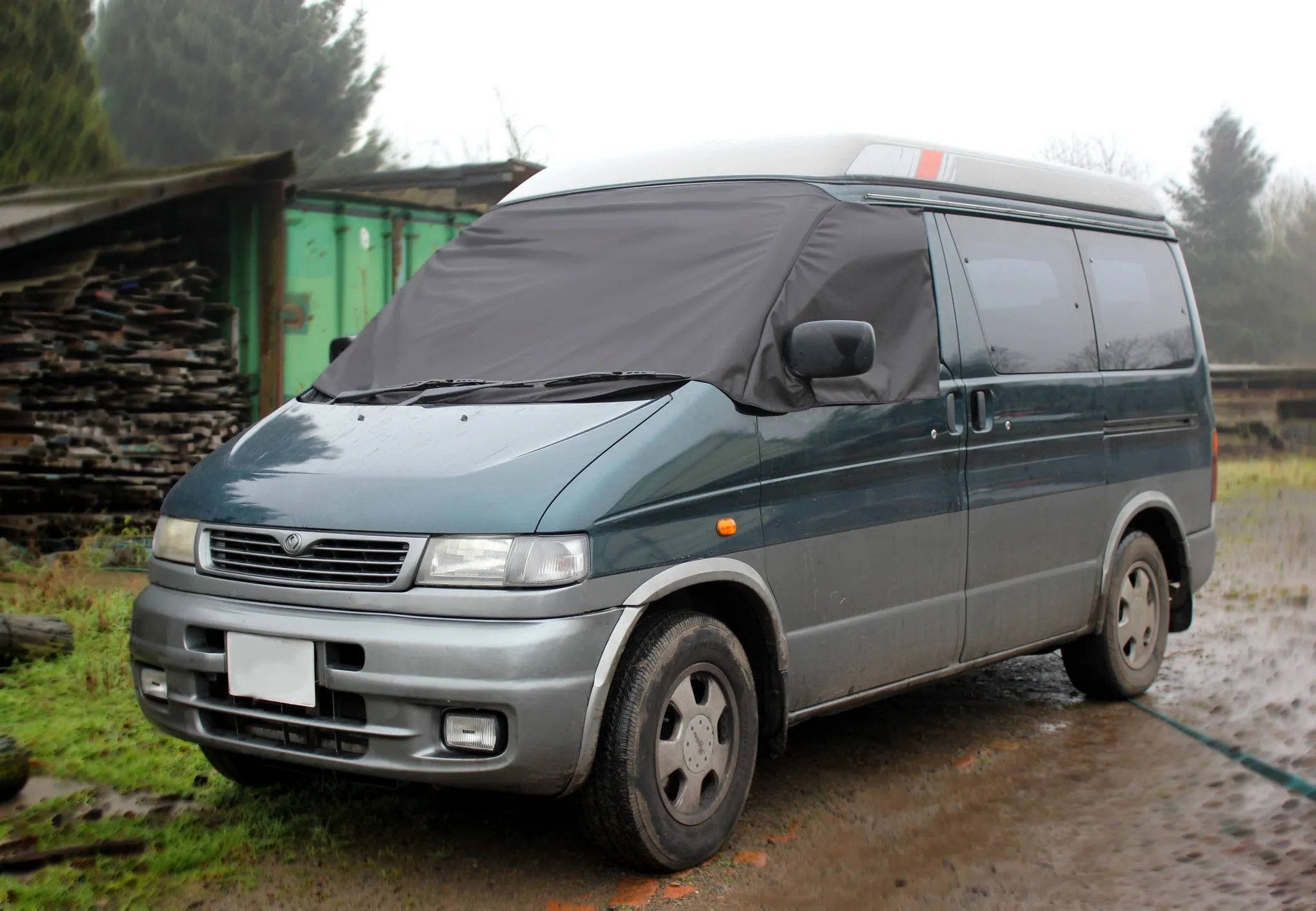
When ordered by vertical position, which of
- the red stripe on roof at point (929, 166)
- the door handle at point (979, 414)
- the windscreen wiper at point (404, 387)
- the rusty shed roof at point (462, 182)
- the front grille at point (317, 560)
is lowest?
the front grille at point (317, 560)

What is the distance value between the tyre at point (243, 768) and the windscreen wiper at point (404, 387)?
1.25 metres

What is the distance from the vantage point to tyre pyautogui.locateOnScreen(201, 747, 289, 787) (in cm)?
472

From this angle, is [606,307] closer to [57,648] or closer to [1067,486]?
[1067,486]

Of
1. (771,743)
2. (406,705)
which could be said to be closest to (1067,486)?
(771,743)

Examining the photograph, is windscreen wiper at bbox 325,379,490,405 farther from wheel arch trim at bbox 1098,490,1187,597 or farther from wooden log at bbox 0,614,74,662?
wheel arch trim at bbox 1098,490,1187,597

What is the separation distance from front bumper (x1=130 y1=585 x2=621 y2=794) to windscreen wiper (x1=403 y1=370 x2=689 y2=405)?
2.75 ft

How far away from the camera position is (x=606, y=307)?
15.6 ft

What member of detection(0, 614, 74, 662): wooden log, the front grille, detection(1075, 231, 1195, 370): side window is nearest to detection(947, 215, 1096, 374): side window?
detection(1075, 231, 1195, 370): side window

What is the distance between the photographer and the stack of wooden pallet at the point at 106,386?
1002 centimetres

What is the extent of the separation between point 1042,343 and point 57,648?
4794 millimetres

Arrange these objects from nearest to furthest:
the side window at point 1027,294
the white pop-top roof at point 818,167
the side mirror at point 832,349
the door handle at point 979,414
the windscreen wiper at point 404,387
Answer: the side mirror at point 832,349
the windscreen wiper at point 404,387
the white pop-top roof at point 818,167
the door handle at point 979,414
the side window at point 1027,294

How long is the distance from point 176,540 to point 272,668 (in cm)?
66

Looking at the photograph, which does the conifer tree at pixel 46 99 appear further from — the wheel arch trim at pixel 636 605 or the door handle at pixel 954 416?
the wheel arch trim at pixel 636 605

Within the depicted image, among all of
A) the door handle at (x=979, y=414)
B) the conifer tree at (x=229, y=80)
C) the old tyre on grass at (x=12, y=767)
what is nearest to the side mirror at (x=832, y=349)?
the door handle at (x=979, y=414)
